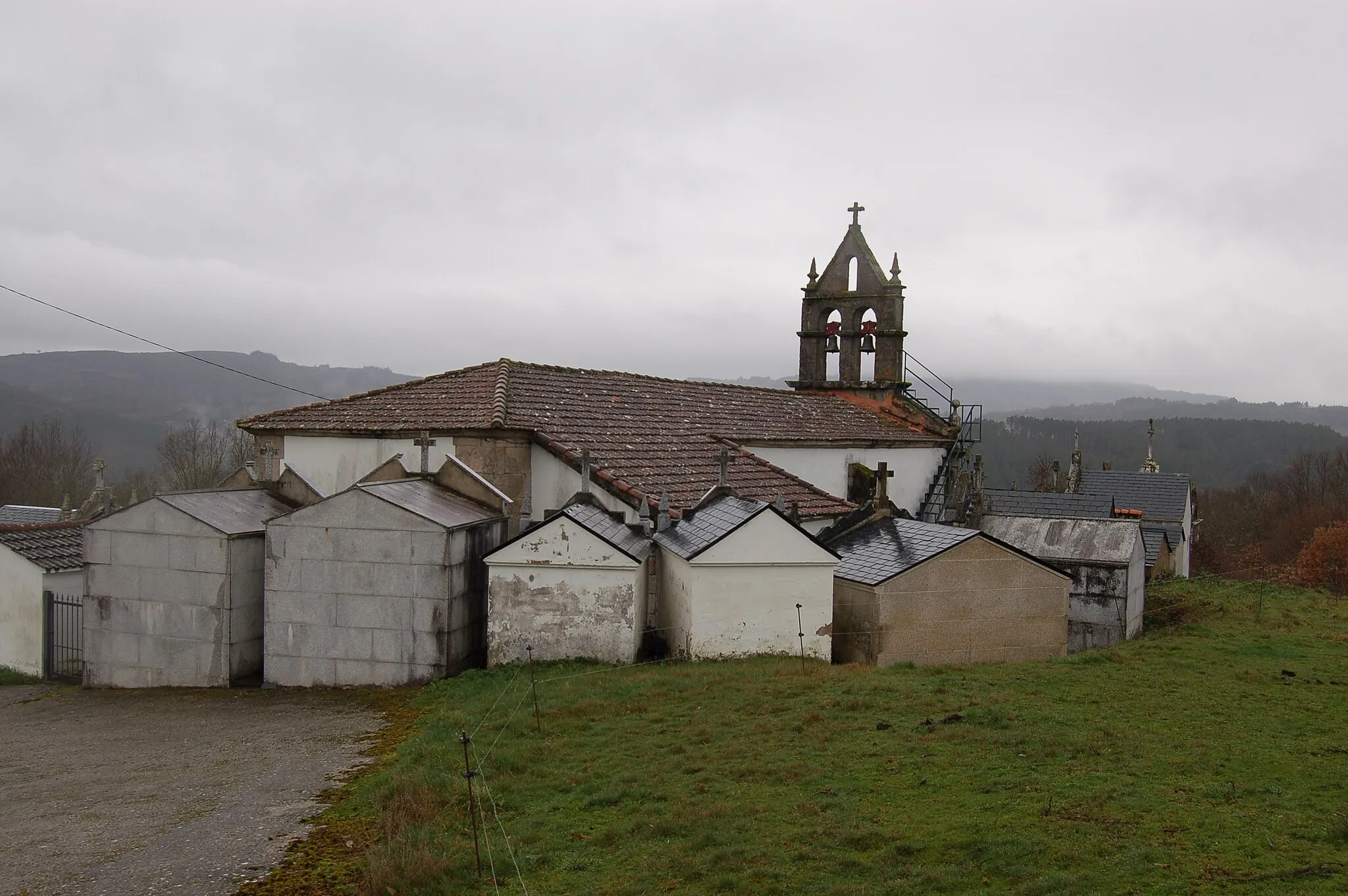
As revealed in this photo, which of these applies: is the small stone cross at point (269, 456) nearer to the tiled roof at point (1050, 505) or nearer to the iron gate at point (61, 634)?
the iron gate at point (61, 634)

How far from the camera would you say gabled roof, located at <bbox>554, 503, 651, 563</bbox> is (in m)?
13.9

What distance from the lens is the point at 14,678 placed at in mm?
19781

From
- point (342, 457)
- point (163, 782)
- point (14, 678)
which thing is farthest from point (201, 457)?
point (163, 782)

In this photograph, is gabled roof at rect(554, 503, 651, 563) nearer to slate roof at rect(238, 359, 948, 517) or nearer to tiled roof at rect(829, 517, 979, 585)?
slate roof at rect(238, 359, 948, 517)

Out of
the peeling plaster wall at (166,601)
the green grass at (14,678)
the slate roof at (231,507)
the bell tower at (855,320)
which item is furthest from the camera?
the bell tower at (855,320)

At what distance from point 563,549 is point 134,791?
20.4ft

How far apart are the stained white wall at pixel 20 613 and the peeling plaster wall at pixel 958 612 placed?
17541 mm

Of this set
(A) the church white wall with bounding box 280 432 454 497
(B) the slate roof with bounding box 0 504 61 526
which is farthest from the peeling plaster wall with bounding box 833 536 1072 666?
(B) the slate roof with bounding box 0 504 61 526

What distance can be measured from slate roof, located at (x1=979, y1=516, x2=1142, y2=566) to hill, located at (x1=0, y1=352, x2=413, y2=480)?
10095 centimetres

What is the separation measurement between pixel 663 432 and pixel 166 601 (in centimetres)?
1033

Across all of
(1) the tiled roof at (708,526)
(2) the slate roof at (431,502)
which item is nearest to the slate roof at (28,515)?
(2) the slate roof at (431,502)

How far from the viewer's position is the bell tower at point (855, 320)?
29547mm

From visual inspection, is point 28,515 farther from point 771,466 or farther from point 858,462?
point 858,462

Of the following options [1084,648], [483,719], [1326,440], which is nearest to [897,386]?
[1084,648]
